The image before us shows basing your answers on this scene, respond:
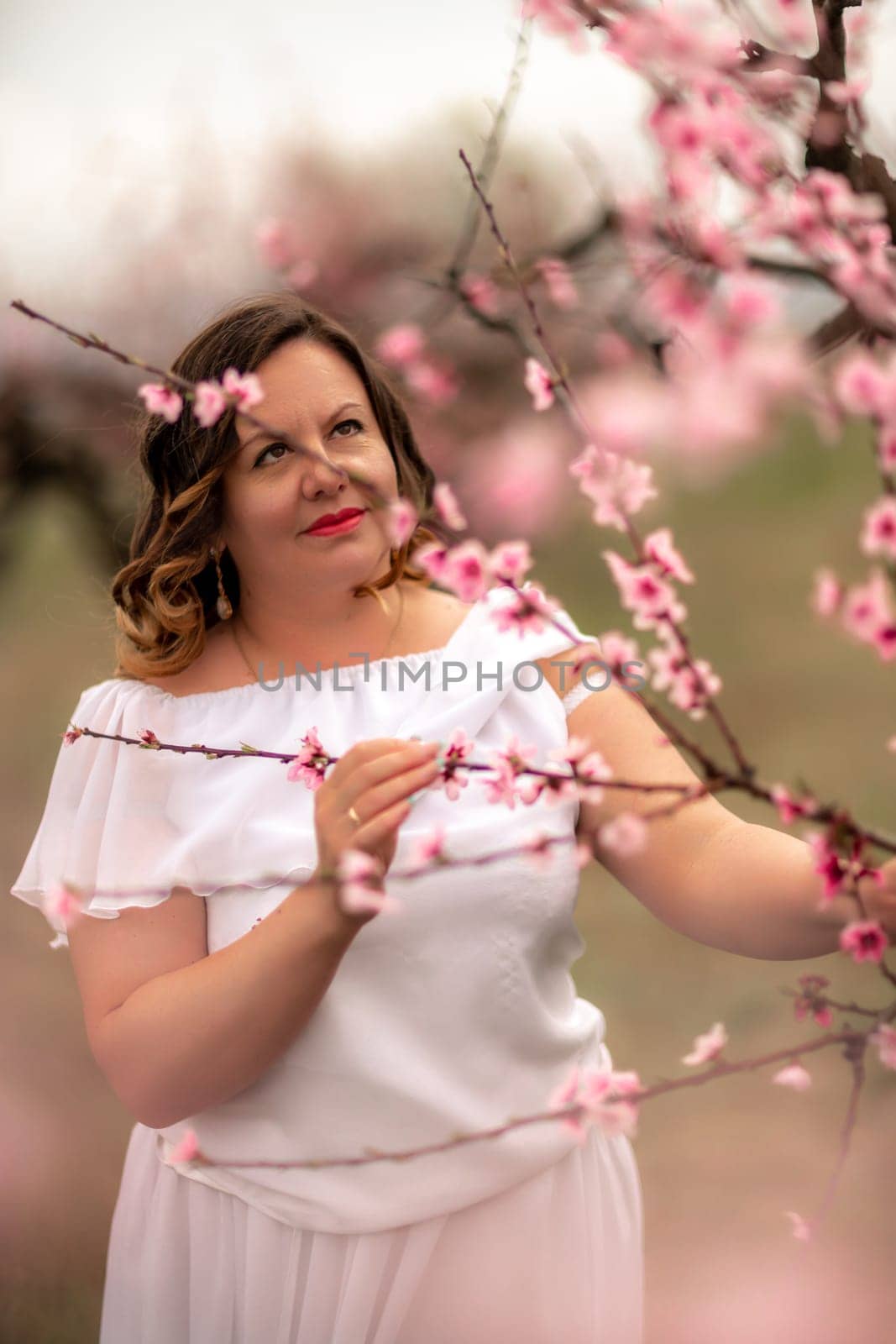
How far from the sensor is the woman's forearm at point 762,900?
721 millimetres

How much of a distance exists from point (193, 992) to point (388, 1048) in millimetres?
162

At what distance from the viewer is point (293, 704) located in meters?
0.99

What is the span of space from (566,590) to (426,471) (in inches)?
78.7

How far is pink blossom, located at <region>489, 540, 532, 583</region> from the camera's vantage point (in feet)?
1.74

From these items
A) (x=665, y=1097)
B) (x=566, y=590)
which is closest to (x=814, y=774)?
(x=566, y=590)

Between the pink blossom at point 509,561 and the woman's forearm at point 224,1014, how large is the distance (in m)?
0.29

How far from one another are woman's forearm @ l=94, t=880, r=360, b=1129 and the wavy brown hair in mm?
304

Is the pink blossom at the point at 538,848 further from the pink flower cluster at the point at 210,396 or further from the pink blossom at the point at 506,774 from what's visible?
the pink flower cluster at the point at 210,396

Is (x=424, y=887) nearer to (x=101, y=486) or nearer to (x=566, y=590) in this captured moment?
(x=101, y=486)

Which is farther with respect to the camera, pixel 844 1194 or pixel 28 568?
pixel 28 568

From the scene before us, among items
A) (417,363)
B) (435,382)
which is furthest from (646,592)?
(435,382)

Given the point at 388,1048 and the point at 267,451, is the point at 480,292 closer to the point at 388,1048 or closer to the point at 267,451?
the point at 267,451

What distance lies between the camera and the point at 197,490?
3.06 ft

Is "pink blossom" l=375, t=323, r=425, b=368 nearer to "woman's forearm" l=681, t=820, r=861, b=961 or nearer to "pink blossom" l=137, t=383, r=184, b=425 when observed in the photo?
"pink blossom" l=137, t=383, r=184, b=425
